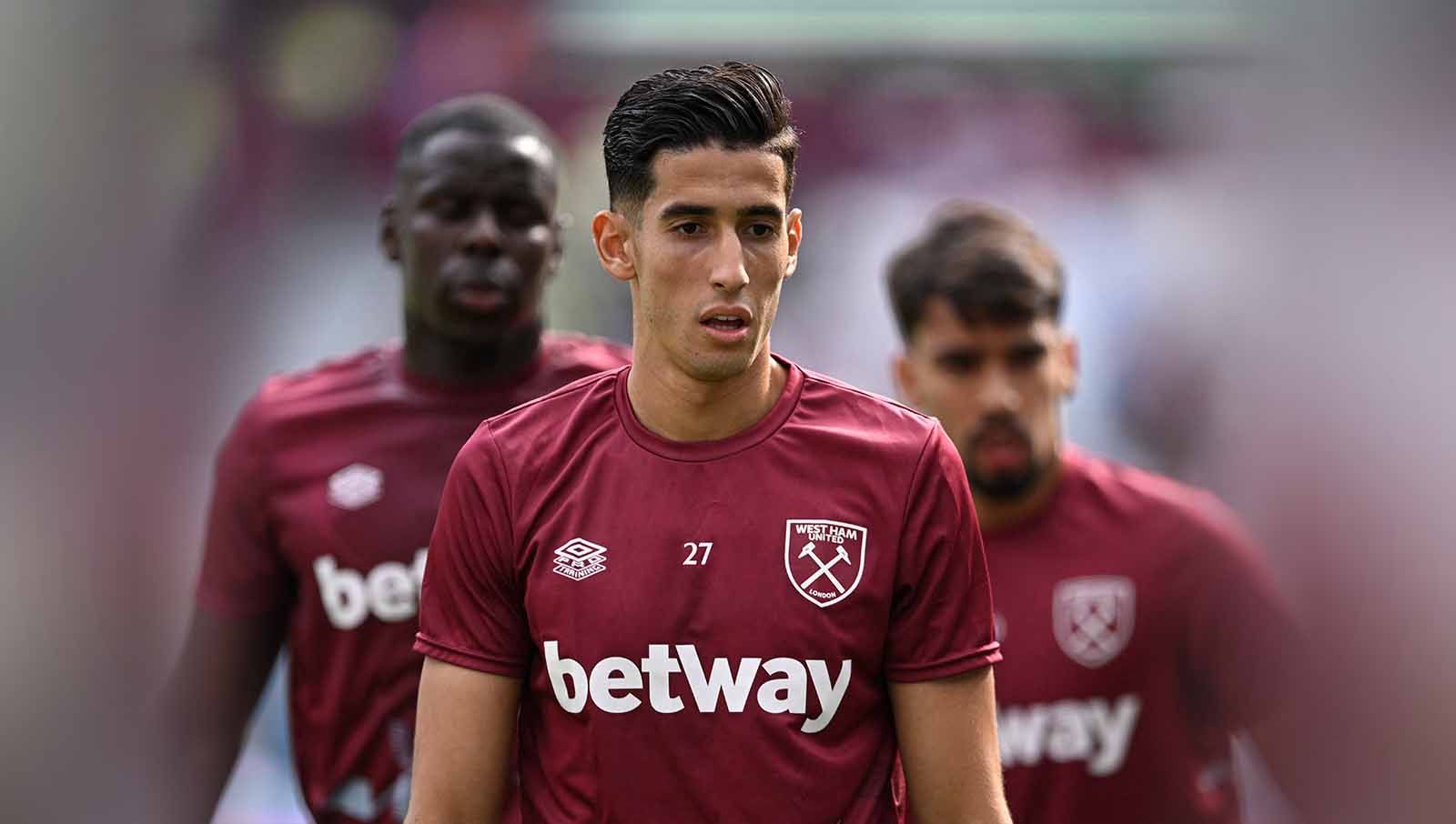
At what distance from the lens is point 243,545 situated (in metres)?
4.97

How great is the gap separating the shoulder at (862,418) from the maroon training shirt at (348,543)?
4.63 feet

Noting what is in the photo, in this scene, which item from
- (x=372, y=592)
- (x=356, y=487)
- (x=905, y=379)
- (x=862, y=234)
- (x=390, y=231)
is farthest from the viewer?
(x=862, y=234)

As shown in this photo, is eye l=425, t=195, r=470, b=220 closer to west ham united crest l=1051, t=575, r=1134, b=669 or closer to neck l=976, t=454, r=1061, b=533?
neck l=976, t=454, r=1061, b=533

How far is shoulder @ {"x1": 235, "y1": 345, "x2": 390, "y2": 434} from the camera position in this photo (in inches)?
200

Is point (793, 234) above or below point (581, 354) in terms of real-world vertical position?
above

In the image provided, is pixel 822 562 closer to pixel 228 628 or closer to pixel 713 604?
pixel 713 604

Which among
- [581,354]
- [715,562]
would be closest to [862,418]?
[715,562]

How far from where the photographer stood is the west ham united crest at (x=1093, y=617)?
5234 millimetres

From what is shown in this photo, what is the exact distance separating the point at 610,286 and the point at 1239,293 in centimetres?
396

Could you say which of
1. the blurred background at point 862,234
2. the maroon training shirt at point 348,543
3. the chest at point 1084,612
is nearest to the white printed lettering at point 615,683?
the maroon training shirt at point 348,543

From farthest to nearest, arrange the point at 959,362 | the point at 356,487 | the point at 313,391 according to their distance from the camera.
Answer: the point at 959,362 → the point at 313,391 → the point at 356,487

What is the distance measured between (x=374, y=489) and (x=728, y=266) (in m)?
1.96

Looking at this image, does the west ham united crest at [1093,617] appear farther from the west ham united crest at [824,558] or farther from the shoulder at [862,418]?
the west ham united crest at [824,558]

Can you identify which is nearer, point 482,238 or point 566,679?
point 566,679
